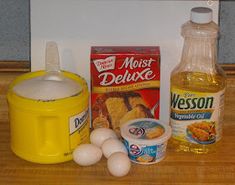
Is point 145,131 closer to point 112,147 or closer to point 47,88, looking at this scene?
point 112,147

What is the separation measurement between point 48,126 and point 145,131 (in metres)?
0.18

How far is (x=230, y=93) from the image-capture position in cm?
128

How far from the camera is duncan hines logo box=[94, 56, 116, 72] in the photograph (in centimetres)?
119

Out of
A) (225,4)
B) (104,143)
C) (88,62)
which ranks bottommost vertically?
(104,143)

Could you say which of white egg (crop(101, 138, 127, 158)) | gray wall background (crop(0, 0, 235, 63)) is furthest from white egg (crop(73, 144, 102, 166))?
gray wall background (crop(0, 0, 235, 63))

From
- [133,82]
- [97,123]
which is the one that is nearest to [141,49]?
[133,82]

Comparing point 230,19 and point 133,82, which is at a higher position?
→ point 230,19

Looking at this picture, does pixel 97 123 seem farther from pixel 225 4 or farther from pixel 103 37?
pixel 225 4

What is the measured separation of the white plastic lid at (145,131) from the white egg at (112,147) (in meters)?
0.02

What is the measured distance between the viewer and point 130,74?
1.21 metres

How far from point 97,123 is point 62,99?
15cm

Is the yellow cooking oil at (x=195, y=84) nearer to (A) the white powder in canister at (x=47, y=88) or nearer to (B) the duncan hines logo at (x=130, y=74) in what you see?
(B) the duncan hines logo at (x=130, y=74)

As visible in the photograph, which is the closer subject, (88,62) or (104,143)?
(104,143)

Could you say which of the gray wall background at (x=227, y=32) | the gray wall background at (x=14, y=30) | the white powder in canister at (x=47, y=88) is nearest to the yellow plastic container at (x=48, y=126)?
the white powder in canister at (x=47, y=88)
